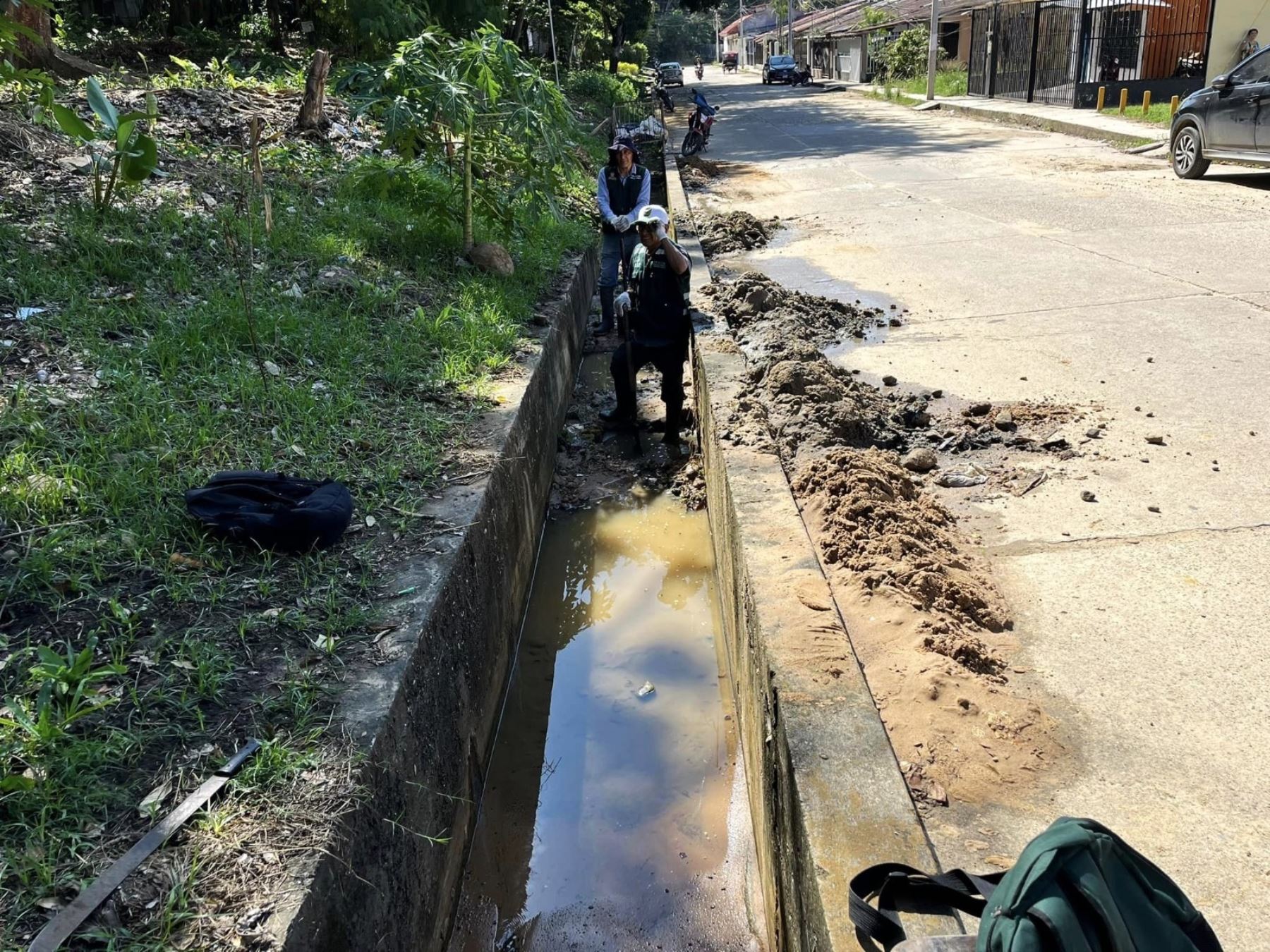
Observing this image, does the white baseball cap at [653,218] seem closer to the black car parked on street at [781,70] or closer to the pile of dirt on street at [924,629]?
the pile of dirt on street at [924,629]

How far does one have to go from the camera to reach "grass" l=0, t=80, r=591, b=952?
2.53m

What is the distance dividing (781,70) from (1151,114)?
3421cm

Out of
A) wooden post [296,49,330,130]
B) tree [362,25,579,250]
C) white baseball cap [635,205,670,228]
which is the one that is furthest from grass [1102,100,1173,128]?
white baseball cap [635,205,670,228]

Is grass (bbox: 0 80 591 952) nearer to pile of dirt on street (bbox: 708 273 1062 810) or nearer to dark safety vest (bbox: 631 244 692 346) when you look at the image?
dark safety vest (bbox: 631 244 692 346)

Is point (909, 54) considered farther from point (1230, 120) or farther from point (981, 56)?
point (1230, 120)

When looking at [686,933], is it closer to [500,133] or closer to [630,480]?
[630,480]

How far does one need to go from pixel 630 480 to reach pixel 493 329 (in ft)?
4.65

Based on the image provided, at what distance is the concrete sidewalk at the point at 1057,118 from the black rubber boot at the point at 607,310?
12.6 metres

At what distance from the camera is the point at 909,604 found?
3.64 m

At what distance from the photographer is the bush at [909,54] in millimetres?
39281

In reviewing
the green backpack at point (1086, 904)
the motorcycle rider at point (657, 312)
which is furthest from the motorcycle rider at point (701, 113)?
the green backpack at point (1086, 904)

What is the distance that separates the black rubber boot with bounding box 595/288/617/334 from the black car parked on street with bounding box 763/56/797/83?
151ft

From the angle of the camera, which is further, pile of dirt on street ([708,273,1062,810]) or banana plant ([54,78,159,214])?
banana plant ([54,78,159,214])

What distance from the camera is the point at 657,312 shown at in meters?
6.78
